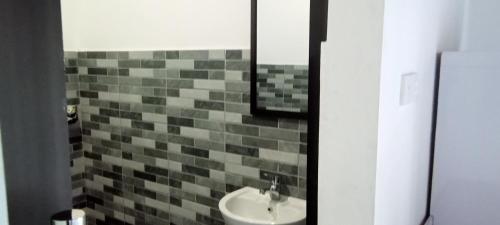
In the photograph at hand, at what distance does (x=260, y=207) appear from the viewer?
1948 mm

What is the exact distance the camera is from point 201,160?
2.24 meters

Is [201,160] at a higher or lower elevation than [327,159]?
lower

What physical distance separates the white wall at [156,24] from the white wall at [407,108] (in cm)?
93

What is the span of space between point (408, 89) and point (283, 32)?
902 mm

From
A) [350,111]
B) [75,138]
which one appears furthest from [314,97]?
[75,138]

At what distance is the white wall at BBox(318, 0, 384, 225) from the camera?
2.77ft

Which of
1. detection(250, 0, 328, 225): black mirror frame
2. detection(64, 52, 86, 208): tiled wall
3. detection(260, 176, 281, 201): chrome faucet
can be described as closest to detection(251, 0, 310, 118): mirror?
detection(260, 176, 281, 201): chrome faucet

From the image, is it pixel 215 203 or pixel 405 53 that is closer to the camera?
pixel 405 53

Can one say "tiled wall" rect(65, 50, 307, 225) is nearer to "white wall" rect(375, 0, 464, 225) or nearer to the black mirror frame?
"white wall" rect(375, 0, 464, 225)

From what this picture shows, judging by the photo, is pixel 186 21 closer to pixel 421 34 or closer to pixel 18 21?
pixel 421 34

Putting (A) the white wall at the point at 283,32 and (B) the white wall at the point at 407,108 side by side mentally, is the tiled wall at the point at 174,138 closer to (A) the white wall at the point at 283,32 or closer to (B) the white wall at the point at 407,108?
(A) the white wall at the point at 283,32

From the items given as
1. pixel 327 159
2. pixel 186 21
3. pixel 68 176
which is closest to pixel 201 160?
pixel 186 21

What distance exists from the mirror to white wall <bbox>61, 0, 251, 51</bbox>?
0.31 ft

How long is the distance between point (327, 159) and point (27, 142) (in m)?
0.69
